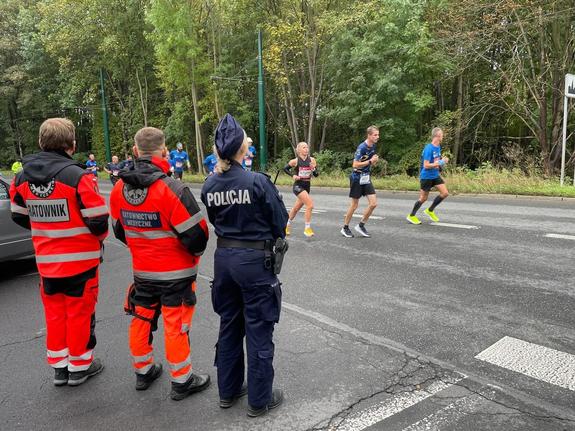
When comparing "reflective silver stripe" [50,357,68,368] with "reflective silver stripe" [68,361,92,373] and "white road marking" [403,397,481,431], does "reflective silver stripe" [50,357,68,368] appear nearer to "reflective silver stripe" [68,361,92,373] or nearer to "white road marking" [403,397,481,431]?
"reflective silver stripe" [68,361,92,373]

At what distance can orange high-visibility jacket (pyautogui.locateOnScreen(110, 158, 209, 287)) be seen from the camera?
3.06m

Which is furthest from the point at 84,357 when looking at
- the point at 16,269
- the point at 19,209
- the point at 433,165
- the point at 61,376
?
the point at 433,165

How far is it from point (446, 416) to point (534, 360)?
1137 millimetres

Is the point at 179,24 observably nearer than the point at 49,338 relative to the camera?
No

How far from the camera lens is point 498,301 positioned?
4.90 m

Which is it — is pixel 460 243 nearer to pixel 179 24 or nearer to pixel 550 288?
pixel 550 288

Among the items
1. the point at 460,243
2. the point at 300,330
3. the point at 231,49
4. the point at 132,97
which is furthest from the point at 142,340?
the point at 132,97

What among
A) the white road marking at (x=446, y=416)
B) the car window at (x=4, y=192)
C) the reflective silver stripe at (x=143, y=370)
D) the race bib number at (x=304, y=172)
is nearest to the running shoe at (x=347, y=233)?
the race bib number at (x=304, y=172)

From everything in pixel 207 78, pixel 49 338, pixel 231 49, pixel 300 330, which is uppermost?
pixel 231 49

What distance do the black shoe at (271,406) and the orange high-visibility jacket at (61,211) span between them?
1.61 metres

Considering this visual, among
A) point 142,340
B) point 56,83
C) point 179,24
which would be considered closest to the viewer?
point 142,340

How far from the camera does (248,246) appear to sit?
2.88 meters

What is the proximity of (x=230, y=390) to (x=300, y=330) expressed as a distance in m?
1.33

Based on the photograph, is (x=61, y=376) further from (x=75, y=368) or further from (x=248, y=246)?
(x=248, y=246)
